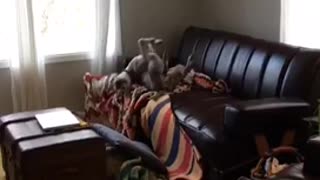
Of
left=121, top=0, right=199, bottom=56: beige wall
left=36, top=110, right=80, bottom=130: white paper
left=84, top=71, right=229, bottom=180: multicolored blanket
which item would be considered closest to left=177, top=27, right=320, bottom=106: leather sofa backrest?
left=84, top=71, right=229, bottom=180: multicolored blanket

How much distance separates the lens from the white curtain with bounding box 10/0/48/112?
4.28 meters

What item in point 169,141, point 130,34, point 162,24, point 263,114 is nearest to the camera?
point 263,114

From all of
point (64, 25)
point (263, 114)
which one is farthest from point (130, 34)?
point (263, 114)

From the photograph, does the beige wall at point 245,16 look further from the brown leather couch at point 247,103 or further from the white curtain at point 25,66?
the white curtain at point 25,66

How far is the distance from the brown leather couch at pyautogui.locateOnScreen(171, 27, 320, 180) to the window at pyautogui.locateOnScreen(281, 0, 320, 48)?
0.31 m

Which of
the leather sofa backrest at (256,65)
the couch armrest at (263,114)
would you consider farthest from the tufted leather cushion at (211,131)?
the leather sofa backrest at (256,65)

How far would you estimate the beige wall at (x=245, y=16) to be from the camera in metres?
3.96

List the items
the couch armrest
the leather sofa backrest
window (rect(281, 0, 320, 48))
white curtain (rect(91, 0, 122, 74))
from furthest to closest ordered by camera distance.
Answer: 1. white curtain (rect(91, 0, 122, 74))
2. window (rect(281, 0, 320, 48))
3. the leather sofa backrest
4. the couch armrest

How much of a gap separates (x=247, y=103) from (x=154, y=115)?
922 millimetres

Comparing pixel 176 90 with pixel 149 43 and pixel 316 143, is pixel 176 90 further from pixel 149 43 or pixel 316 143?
pixel 316 143

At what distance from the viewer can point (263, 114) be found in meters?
2.77

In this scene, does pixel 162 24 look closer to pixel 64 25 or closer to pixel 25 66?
pixel 64 25

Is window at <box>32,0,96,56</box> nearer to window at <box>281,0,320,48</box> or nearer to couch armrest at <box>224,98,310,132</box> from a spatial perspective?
window at <box>281,0,320,48</box>

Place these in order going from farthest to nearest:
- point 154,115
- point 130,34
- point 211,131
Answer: point 130,34
point 154,115
point 211,131
